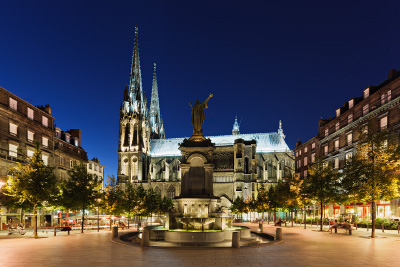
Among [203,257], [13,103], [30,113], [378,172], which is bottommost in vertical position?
[203,257]

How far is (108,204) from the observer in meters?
43.0


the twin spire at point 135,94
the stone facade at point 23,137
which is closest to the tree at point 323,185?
the stone facade at point 23,137

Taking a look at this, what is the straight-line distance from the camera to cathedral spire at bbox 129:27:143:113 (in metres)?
110

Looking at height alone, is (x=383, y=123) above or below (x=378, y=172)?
above

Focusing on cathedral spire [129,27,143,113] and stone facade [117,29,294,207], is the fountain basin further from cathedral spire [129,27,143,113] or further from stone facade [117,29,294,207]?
cathedral spire [129,27,143,113]

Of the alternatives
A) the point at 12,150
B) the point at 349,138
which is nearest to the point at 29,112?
the point at 12,150

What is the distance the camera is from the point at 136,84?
370 feet

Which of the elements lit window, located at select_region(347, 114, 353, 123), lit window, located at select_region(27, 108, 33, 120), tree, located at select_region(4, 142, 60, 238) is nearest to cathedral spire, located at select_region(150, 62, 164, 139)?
lit window, located at select_region(27, 108, 33, 120)

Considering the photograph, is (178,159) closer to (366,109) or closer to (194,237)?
(366,109)

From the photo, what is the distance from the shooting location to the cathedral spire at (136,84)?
362ft

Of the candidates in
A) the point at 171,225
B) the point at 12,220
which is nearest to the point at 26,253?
Result: the point at 171,225

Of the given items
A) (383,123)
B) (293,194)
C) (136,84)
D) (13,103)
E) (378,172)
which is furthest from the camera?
(136,84)

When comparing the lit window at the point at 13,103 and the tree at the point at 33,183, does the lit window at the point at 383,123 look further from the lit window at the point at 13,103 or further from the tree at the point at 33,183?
the lit window at the point at 13,103

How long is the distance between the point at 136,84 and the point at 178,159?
28277mm
